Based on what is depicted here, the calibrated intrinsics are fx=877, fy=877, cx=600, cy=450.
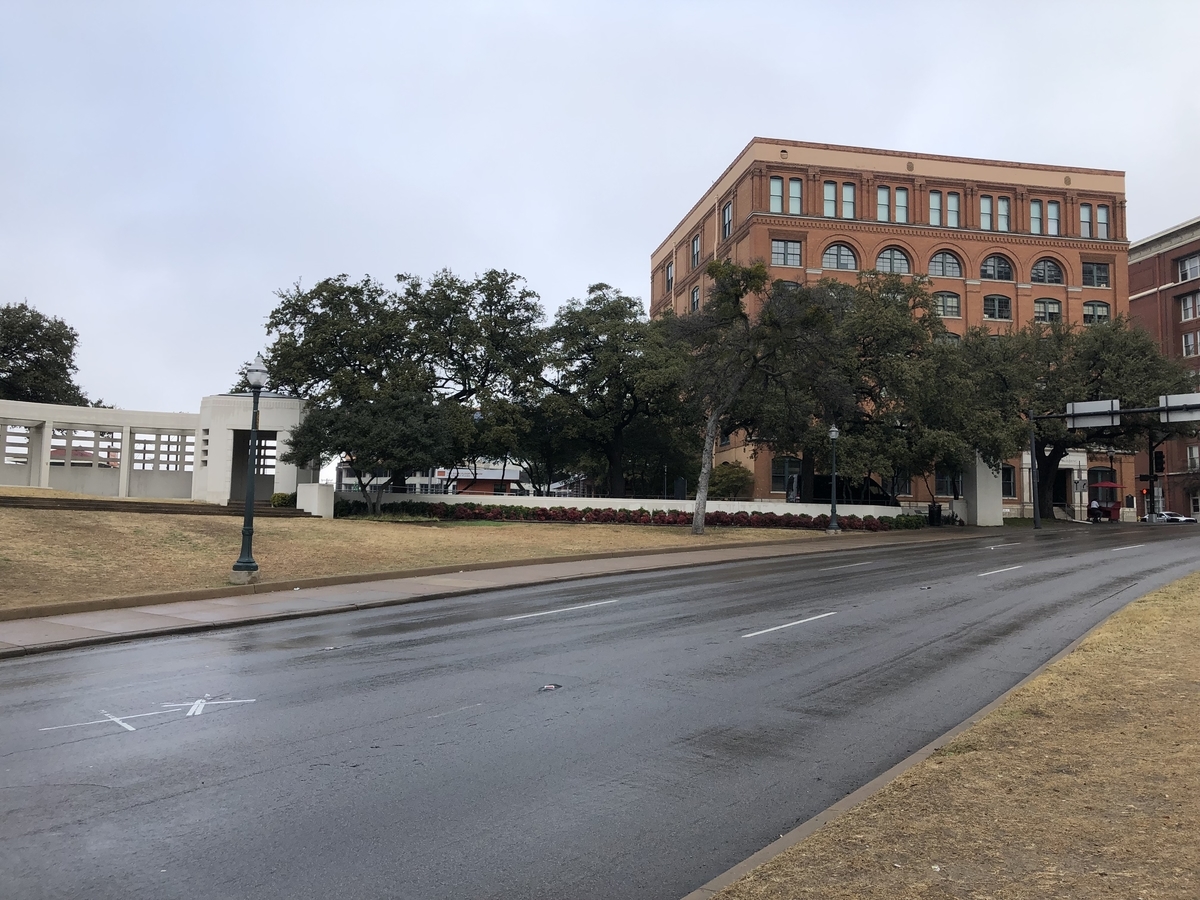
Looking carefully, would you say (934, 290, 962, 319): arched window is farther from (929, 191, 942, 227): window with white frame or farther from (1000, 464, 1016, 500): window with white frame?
(1000, 464, 1016, 500): window with white frame

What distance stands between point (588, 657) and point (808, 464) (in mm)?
34597

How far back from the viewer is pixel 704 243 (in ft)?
224

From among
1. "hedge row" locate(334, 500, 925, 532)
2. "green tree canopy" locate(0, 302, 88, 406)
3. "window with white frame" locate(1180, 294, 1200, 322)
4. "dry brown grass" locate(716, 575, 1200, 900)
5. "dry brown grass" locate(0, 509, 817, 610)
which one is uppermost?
"window with white frame" locate(1180, 294, 1200, 322)

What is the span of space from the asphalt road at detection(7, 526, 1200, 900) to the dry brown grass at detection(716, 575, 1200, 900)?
569 mm

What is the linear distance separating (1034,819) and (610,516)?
1364 inches

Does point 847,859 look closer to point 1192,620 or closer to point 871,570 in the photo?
point 1192,620

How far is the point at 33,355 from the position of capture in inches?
2163

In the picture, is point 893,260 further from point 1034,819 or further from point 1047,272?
point 1034,819

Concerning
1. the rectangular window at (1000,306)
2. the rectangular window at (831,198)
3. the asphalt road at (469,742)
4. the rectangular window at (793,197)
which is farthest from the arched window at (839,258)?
the asphalt road at (469,742)

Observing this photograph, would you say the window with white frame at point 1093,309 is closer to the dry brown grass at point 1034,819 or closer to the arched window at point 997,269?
the arched window at point 997,269

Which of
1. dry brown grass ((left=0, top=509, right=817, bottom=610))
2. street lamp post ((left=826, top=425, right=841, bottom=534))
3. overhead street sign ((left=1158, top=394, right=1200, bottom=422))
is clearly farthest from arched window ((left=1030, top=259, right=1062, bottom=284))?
dry brown grass ((left=0, top=509, right=817, bottom=610))

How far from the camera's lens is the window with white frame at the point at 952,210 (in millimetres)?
62406

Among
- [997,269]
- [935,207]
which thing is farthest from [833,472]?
[997,269]

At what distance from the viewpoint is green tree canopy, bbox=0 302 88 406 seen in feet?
177
